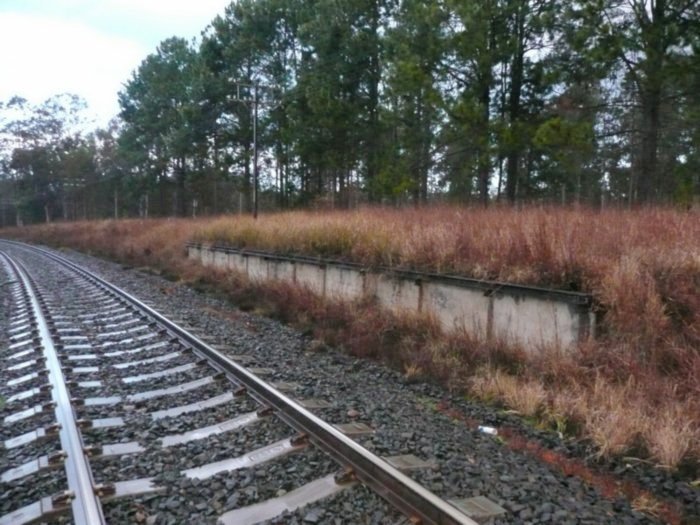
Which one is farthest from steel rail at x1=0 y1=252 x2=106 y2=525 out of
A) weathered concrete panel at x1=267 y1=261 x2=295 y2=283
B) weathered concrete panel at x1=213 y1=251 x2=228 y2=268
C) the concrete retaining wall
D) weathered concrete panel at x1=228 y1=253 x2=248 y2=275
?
weathered concrete panel at x1=213 y1=251 x2=228 y2=268

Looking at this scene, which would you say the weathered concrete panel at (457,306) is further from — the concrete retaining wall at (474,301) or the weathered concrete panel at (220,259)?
the weathered concrete panel at (220,259)

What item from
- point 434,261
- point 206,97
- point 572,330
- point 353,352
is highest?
point 206,97

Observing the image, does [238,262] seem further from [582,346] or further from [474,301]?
[582,346]

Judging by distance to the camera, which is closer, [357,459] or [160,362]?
[357,459]

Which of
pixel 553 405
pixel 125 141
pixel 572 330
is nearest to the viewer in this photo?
pixel 553 405

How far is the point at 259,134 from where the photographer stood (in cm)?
3080

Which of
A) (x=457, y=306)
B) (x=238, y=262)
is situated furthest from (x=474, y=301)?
(x=238, y=262)

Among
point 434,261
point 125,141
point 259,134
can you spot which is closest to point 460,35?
point 434,261

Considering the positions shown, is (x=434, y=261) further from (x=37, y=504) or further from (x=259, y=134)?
(x=259, y=134)

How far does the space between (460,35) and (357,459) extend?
1483 cm

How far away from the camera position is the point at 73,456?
3.92 meters

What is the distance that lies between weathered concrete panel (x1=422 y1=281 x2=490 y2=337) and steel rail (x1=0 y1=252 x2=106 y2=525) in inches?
180

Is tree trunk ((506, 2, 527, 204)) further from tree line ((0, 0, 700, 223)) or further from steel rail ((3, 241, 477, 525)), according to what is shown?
steel rail ((3, 241, 477, 525))

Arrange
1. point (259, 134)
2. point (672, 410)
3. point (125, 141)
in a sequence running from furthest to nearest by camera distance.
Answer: point (125, 141), point (259, 134), point (672, 410)
